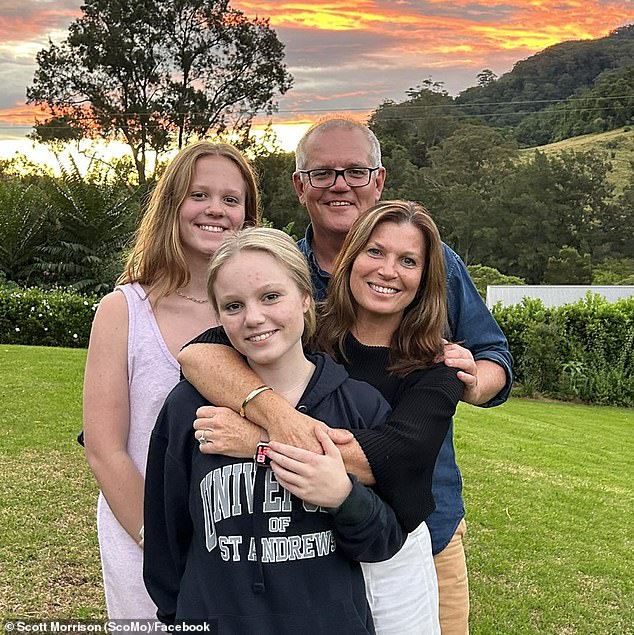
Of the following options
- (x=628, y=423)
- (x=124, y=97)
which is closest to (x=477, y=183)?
(x=124, y=97)

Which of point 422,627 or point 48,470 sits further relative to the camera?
point 48,470

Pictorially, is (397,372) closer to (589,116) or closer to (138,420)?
(138,420)

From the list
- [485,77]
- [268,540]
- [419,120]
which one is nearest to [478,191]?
[419,120]

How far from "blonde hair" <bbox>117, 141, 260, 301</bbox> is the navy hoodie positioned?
53cm

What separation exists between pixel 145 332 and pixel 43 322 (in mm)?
12930

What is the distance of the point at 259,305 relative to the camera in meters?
1.79

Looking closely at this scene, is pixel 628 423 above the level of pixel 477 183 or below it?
below

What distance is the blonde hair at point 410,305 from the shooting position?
2078 millimetres

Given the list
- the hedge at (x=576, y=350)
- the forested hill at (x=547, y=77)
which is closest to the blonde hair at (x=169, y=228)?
the hedge at (x=576, y=350)

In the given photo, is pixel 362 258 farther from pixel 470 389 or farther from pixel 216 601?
pixel 216 601

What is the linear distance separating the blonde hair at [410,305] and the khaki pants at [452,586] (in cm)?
69

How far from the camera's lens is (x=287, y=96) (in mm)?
35125

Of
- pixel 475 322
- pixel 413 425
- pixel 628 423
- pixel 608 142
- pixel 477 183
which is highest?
pixel 608 142

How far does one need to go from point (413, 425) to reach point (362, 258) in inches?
19.6
